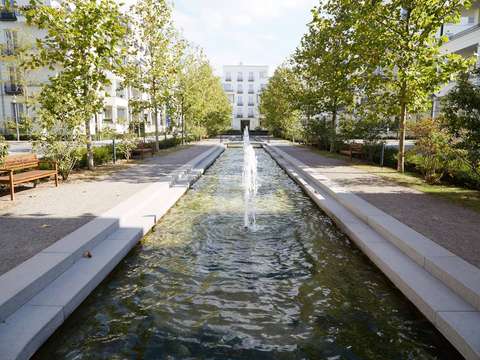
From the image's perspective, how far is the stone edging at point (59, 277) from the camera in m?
3.62

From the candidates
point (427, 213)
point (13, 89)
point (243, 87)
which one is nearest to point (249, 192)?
point (427, 213)

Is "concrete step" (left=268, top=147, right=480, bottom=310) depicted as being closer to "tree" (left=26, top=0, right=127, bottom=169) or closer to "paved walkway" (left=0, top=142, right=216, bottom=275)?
"paved walkway" (left=0, top=142, right=216, bottom=275)

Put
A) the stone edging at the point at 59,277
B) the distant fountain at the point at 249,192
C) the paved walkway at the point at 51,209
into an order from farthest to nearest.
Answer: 1. the distant fountain at the point at 249,192
2. the paved walkway at the point at 51,209
3. the stone edging at the point at 59,277

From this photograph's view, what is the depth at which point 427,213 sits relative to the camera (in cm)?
785

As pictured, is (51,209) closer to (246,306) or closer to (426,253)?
(246,306)

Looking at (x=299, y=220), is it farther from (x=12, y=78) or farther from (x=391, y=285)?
(x=12, y=78)

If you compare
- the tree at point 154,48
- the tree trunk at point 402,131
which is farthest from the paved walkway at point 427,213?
the tree at point 154,48

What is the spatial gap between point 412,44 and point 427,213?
7.70 m

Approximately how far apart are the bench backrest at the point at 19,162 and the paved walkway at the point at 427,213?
8.77 m

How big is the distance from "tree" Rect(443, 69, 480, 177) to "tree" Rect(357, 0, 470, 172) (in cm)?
305

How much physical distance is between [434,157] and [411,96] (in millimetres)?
2785

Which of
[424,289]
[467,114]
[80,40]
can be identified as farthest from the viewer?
[80,40]

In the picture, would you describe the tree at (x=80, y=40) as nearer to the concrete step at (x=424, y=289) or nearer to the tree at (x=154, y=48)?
the tree at (x=154, y=48)

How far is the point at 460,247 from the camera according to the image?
570 cm
